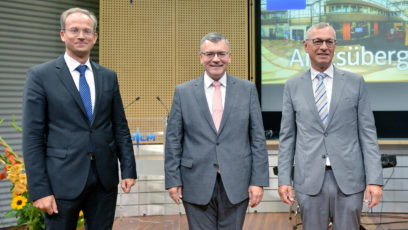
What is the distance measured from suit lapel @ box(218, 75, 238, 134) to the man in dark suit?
2.15 ft

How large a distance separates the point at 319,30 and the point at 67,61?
146 cm

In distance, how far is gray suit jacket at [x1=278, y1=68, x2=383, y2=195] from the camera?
95.6 inches

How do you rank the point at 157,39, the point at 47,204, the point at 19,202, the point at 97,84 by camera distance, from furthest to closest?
the point at 157,39, the point at 19,202, the point at 97,84, the point at 47,204

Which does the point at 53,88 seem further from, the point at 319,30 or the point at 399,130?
the point at 399,130

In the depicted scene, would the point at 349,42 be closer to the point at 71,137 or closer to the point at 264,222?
the point at 264,222

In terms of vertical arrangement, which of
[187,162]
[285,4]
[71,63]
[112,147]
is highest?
[285,4]

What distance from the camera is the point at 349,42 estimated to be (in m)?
6.04

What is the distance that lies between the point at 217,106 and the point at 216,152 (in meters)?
0.28

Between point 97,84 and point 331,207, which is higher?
point 97,84

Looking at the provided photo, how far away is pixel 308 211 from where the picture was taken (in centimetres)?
247

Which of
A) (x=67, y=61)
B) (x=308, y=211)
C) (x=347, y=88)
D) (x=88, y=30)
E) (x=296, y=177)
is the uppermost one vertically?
(x=88, y=30)

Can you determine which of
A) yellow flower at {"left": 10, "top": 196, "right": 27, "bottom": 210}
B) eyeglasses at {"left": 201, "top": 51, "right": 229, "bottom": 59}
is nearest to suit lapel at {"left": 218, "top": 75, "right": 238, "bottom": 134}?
eyeglasses at {"left": 201, "top": 51, "right": 229, "bottom": 59}

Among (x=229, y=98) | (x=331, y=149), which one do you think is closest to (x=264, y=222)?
(x=331, y=149)

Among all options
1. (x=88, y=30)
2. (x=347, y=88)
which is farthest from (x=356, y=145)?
(x=88, y=30)
